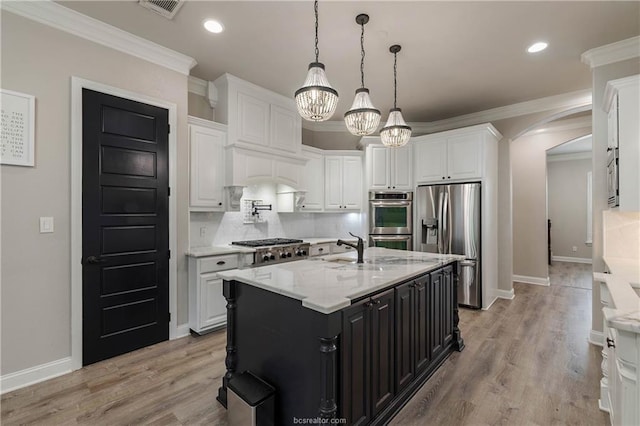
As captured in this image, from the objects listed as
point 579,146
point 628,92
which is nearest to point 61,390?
point 628,92

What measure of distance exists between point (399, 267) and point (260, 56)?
2634 mm

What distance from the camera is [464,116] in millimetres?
5086

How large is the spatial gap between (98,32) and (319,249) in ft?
11.4

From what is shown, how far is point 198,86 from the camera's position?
378cm

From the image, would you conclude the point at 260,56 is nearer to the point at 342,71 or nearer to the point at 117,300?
the point at 342,71

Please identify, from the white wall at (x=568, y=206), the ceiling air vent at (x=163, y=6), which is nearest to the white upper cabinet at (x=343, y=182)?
the ceiling air vent at (x=163, y=6)

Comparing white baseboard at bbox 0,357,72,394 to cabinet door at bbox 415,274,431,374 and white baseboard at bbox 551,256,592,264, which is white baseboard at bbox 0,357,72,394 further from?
white baseboard at bbox 551,256,592,264

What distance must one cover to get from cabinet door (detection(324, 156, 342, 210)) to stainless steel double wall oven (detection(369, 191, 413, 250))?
0.57 m

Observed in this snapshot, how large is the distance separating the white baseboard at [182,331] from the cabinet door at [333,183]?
276 cm

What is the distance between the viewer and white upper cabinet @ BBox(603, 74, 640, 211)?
7.32 feet

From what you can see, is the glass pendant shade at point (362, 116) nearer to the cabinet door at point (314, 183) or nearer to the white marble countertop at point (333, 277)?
the white marble countertop at point (333, 277)

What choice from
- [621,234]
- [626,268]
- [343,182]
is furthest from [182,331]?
[621,234]

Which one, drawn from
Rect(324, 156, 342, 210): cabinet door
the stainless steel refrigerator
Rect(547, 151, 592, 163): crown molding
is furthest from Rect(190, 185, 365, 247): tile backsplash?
Rect(547, 151, 592, 163): crown molding

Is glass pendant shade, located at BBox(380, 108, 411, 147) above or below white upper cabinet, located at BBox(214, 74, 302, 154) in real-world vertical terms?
below
